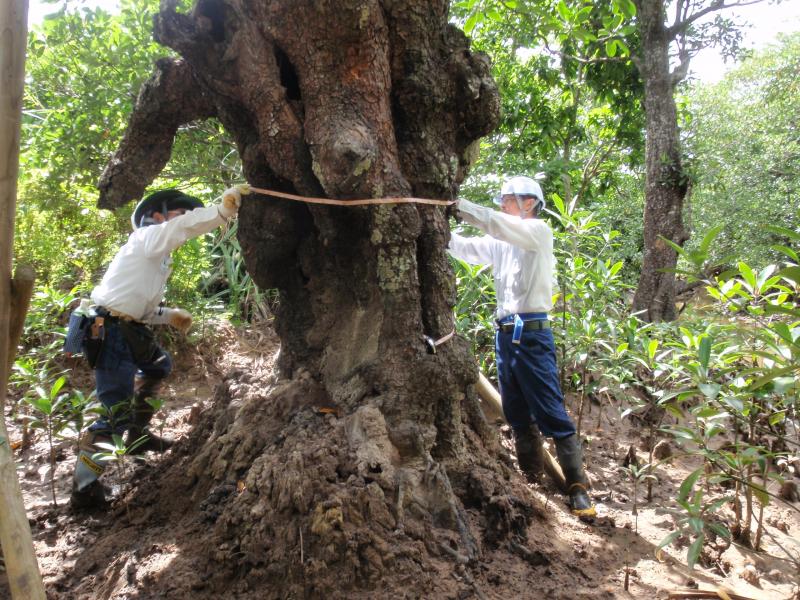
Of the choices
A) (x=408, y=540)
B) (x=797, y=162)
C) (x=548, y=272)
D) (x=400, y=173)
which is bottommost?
(x=408, y=540)

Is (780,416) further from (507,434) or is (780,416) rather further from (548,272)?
(507,434)

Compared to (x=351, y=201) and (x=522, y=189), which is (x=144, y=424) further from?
(x=522, y=189)

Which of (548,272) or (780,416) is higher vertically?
(548,272)

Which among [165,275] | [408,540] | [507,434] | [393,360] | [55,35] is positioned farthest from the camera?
[507,434]

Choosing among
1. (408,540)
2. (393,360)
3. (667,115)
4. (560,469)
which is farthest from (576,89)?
(408,540)

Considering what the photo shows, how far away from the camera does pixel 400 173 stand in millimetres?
2686

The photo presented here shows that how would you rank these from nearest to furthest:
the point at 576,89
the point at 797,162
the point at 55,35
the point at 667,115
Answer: the point at 55,35 → the point at 667,115 → the point at 576,89 → the point at 797,162

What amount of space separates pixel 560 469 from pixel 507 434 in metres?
0.72

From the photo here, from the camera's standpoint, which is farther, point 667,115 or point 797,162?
point 797,162

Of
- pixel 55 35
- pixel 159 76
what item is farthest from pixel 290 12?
pixel 55 35

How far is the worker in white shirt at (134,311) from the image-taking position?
136 inches

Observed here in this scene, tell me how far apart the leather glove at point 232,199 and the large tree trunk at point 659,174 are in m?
5.36

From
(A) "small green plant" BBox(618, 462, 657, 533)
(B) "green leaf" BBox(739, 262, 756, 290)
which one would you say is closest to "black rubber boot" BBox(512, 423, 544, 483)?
(A) "small green plant" BBox(618, 462, 657, 533)

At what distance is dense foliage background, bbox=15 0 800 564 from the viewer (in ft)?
8.17
